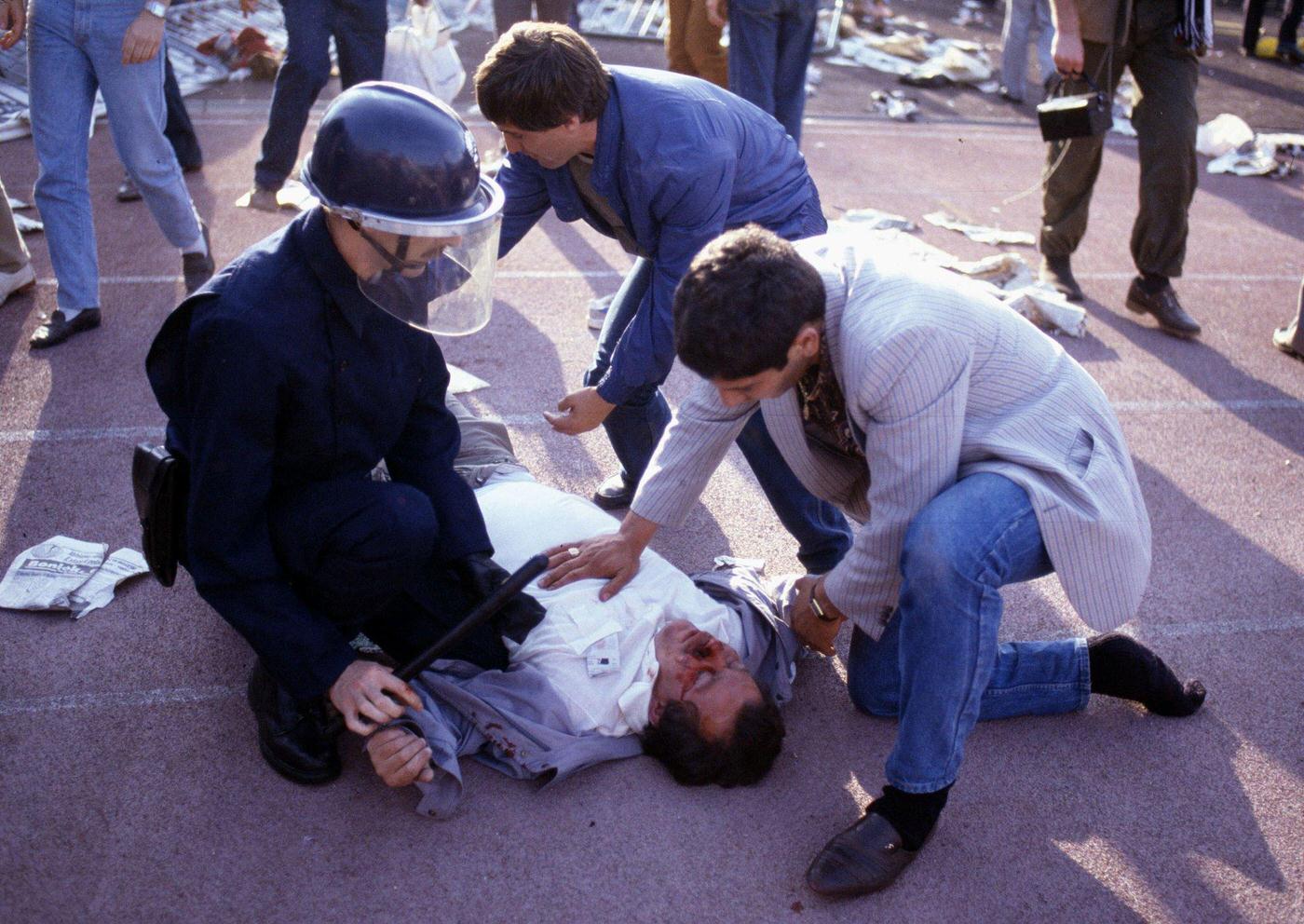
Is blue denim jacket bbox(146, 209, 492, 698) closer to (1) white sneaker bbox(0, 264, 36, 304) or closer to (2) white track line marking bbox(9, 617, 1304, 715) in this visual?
(2) white track line marking bbox(9, 617, 1304, 715)

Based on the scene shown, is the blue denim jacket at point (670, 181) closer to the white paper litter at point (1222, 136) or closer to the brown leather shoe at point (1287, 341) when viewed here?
the brown leather shoe at point (1287, 341)

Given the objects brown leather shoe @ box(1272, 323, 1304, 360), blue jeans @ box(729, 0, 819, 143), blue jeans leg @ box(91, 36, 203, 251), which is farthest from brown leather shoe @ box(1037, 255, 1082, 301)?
blue jeans leg @ box(91, 36, 203, 251)

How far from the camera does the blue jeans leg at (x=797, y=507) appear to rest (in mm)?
3107

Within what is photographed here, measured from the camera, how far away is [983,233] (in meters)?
6.44

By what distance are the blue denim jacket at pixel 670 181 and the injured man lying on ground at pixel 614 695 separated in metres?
0.63

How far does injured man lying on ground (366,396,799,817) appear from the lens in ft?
8.36

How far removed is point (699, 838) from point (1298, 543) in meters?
2.51

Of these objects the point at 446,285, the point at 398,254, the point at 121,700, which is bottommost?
the point at 121,700

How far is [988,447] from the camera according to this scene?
2.28 m

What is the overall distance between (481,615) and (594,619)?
1.21 ft

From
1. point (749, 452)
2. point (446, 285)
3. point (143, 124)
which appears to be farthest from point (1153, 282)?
point (143, 124)

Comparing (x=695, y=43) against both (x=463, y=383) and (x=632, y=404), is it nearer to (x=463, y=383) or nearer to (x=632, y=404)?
(x=463, y=383)

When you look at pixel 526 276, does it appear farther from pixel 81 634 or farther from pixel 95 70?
pixel 81 634

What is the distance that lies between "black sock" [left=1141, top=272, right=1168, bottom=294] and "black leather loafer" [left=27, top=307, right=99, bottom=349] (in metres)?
4.81
